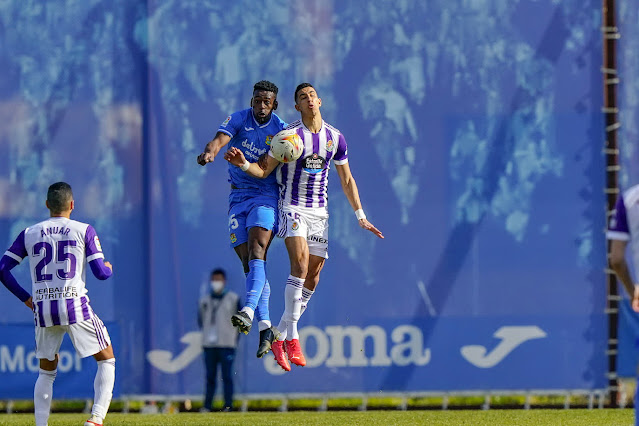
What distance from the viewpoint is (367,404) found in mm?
12203

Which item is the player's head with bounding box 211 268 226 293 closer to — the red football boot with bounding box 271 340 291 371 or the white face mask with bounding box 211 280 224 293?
the white face mask with bounding box 211 280 224 293

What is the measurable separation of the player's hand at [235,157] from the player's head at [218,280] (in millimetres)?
4266

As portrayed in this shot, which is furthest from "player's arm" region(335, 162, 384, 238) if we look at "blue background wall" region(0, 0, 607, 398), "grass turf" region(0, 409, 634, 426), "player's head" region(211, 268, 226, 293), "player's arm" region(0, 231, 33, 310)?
"player's head" region(211, 268, 226, 293)

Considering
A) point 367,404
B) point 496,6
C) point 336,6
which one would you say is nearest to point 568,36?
point 496,6

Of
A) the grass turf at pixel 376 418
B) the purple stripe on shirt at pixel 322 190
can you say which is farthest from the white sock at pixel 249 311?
the grass turf at pixel 376 418

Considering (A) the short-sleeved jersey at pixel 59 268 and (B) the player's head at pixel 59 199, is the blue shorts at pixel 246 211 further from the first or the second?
(B) the player's head at pixel 59 199

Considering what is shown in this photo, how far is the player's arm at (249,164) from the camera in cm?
809

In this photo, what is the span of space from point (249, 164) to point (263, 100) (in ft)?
2.04

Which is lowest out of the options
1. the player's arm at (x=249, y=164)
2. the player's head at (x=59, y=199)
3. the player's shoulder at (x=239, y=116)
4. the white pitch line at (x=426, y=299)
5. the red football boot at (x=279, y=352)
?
the red football boot at (x=279, y=352)

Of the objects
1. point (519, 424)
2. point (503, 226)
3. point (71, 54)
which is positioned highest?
point (71, 54)

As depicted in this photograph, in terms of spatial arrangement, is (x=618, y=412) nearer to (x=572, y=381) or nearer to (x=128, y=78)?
(x=572, y=381)

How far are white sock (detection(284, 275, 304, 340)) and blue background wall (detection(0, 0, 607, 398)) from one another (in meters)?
3.47

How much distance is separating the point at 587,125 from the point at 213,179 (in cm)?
447

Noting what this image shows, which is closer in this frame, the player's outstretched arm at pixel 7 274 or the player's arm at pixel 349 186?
the player's outstretched arm at pixel 7 274
